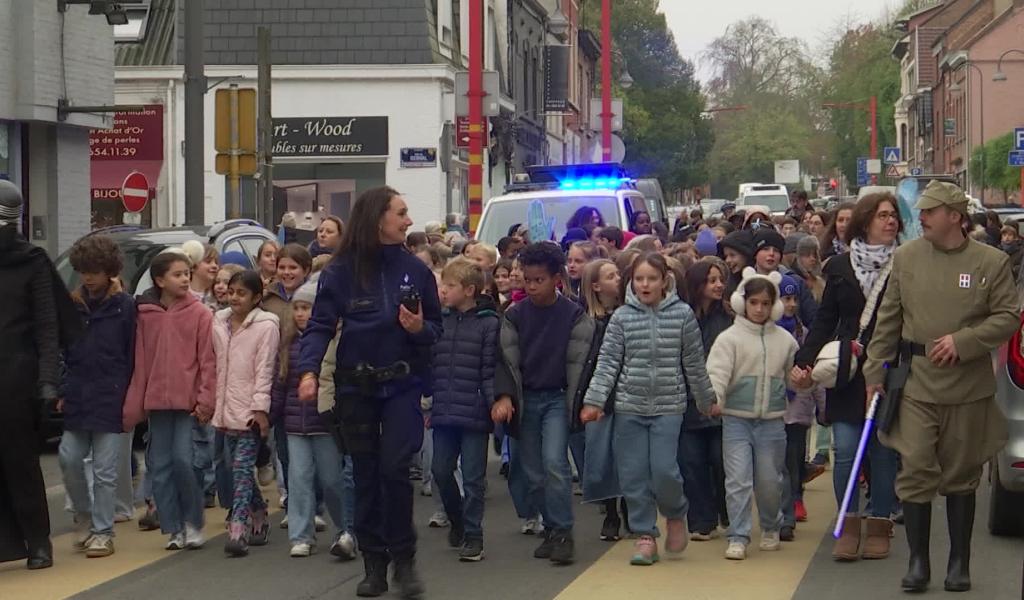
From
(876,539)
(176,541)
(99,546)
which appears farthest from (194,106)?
(876,539)

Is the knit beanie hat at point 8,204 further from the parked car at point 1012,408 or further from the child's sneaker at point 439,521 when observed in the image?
the parked car at point 1012,408

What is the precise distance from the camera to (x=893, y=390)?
8.30 meters

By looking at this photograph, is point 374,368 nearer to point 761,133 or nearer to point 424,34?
point 424,34

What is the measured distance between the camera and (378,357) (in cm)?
816

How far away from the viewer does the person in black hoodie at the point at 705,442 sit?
9.91m

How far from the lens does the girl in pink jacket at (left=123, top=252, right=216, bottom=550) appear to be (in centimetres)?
970

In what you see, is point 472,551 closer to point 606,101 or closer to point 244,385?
point 244,385

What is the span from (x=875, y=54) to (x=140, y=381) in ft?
369

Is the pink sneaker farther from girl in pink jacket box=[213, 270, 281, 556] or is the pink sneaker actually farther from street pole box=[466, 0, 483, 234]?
street pole box=[466, 0, 483, 234]

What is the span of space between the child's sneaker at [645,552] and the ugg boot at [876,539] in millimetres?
1089

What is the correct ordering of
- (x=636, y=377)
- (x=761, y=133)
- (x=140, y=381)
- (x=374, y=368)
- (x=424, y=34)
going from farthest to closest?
(x=761, y=133) < (x=424, y=34) < (x=140, y=381) < (x=636, y=377) < (x=374, y=368)

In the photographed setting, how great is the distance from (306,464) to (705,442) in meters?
2.21

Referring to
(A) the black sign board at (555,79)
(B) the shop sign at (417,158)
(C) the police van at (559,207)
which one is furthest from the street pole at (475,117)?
(A) the black sign board at (555,79)

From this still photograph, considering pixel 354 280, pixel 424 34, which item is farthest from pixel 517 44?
pixel 354 280
